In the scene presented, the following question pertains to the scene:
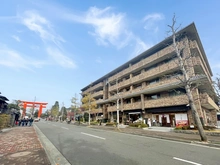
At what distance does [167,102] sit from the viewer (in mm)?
20891

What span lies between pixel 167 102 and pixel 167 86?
245 centimetres

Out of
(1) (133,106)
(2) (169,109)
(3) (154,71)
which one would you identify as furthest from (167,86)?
(1) (133,106)

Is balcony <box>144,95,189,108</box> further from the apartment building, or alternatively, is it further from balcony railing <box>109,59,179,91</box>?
balcony railing <box>109,59,179,91</box>

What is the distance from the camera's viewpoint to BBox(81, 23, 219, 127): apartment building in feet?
62.4

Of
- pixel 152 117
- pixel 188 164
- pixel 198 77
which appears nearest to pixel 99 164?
pixel 188 164

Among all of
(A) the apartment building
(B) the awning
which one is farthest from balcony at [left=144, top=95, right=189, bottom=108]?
(B) the awning

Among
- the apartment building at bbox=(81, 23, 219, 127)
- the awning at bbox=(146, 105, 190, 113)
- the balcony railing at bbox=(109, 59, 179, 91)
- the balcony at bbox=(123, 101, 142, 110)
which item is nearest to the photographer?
the apartment building at bbox=(81, 23, 219, 127)

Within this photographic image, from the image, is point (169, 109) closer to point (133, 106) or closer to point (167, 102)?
point (167, 102)

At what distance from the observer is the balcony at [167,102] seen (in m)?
19.0

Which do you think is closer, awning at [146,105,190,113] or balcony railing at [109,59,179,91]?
awning at [146,105,190,113]

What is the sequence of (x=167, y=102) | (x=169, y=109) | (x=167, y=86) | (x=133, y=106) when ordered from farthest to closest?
(x=133, y=106) < (x=169, y=109) < (x=167, y=86) < (x=167, y=102)

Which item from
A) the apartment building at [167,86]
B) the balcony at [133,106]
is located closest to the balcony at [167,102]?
the apartment building at [167,86]

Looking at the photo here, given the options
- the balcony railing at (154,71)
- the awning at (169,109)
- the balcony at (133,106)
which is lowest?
the awning at (169,109)

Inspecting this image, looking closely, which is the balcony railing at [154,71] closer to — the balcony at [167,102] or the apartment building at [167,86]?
the apartment building at [167,86]
